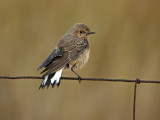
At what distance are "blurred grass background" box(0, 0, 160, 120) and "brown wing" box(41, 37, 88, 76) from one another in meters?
0.51

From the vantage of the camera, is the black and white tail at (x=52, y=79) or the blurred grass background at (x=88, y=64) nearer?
the black and white tail at (x=52, y=79)

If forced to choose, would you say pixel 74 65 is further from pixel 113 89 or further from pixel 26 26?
pixel 26 26

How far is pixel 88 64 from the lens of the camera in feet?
18.1

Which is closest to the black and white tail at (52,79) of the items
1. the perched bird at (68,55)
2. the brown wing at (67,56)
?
the perched bird at (68,55)

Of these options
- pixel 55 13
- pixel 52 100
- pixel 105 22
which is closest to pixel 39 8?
pixel 55 13

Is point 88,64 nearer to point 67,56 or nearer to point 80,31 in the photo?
point 80,31

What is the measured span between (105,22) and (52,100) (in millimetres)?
1370

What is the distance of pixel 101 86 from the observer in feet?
17.8

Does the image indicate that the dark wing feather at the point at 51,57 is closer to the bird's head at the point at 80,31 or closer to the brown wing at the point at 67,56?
the brown wing at the point at 67,56

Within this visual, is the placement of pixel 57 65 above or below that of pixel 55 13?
below

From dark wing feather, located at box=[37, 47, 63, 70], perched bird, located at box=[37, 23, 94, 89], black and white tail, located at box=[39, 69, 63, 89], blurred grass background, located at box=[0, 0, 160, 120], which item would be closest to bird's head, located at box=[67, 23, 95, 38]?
perched bird, located at box=[37, 23, 94, 89]

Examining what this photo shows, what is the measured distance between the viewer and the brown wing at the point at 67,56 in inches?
167

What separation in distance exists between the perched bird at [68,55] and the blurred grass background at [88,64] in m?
0.23

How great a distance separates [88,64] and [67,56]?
90 cm
